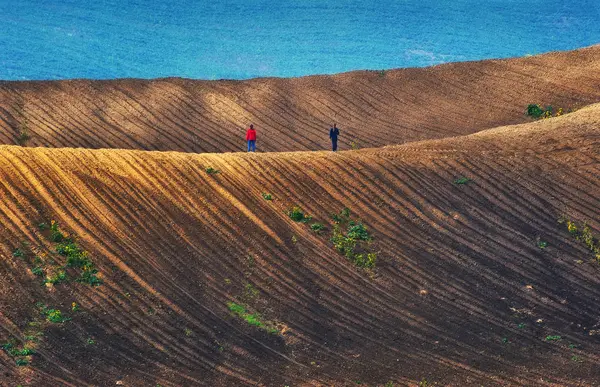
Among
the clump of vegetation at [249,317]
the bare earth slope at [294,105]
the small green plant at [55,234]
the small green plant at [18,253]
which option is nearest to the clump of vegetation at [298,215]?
the clump of vegetation at [249,317]

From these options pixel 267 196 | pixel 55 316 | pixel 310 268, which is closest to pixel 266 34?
pixel 267 196

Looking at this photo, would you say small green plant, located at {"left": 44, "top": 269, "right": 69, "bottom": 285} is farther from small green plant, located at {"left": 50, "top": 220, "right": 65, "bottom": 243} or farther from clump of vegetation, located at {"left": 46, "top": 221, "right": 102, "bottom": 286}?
small green plant, located at {"left": 50, "top": 220, "right": 65, "bottom": 243}

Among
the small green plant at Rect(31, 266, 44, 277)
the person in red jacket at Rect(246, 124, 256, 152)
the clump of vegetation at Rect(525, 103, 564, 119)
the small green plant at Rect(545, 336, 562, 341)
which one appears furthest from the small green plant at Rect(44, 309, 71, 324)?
the clump of vegetation at Rect(525, 103, 564, 119)

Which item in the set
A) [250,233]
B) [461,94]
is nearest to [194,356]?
[250,233]

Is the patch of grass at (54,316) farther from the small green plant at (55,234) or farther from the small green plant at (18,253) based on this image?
the small green plant at (55,234)

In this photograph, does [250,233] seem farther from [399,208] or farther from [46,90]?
[46,90]

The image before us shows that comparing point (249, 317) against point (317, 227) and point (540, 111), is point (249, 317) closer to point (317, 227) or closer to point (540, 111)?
point (317, 227)
